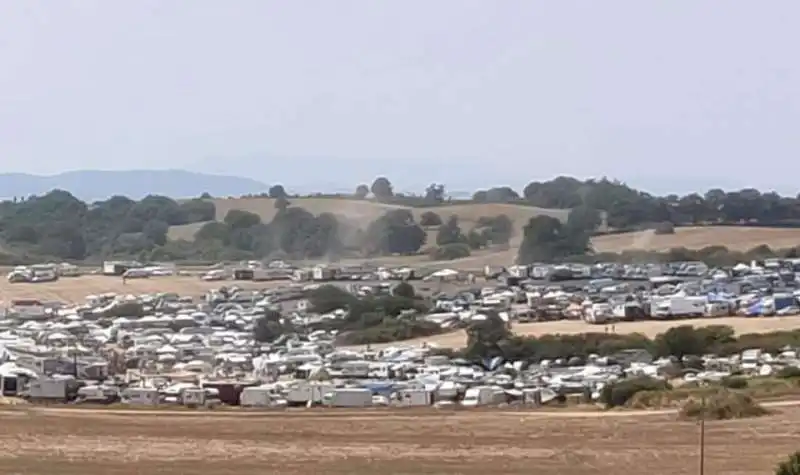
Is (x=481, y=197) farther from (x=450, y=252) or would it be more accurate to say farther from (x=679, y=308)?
(x=679, y=308)

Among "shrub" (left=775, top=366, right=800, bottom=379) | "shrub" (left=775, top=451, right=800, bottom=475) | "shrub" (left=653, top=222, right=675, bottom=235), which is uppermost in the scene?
"shrub" (left=653, top=222, right=675, bottom=235)


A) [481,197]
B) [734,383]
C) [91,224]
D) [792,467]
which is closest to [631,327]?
[734,383]

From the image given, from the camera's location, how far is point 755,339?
130ft

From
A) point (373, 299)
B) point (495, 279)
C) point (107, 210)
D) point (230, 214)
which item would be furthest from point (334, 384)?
point (107, 210)

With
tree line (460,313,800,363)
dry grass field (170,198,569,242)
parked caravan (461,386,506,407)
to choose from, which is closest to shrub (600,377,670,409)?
parked caravan (461,386,506,407)

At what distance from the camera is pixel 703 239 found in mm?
72125

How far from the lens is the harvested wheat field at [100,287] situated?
5747 centimetres

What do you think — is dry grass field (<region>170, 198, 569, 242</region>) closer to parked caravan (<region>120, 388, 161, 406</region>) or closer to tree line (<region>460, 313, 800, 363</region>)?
tree line (<region>460, 313, 800, 363</region>)

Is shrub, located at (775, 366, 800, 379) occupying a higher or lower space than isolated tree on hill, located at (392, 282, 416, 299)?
lower

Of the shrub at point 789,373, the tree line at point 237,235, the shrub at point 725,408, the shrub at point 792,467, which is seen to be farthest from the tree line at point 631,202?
the shrub at point 792,467

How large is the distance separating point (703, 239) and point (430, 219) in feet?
50.4

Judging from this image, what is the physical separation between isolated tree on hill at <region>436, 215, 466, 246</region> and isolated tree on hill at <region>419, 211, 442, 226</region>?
3.04ft

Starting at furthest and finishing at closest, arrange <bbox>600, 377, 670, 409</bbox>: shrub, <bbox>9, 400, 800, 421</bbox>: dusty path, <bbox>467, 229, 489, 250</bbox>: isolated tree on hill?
<bbox>467, 229, 489, 250</bbox>: isolated tree on hill < <bbox>600, 377, 670, 409</bbox>: shrub < <bbox>9, 400, 800, 421</bbox>: dusty path

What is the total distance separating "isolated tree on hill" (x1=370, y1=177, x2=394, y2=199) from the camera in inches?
4011
